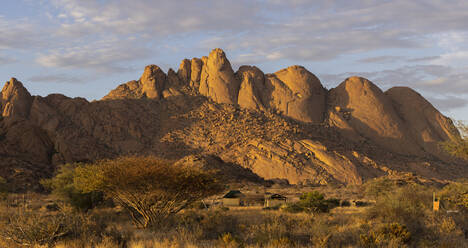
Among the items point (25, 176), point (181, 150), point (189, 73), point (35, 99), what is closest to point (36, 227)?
point (25, 176)

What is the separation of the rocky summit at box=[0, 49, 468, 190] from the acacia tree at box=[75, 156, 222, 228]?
39.9 m

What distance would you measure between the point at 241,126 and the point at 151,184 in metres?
63.6

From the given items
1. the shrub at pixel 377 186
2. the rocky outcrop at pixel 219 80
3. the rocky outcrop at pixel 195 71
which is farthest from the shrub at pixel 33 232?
the rocky outcrop at pixel 195 71

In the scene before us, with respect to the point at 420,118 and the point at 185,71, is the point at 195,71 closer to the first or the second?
the point at 185,71

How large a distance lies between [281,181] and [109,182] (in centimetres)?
4993

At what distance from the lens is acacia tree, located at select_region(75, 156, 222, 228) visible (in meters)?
19.9

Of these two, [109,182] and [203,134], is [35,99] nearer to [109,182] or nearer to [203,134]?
[203,134]

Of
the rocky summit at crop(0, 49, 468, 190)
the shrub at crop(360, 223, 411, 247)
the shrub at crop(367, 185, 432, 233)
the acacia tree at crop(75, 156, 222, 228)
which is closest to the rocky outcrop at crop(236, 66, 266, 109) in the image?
the rocky summit at crop(0, 49, 468, 190)

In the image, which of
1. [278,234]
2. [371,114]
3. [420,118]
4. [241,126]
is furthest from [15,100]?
[420,118]

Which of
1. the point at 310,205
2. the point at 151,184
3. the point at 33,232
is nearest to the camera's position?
the point at 33,232

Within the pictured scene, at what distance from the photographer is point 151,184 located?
19.9 metres

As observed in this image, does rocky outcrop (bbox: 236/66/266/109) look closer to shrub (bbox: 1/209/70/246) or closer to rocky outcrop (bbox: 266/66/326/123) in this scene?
rocky outcrop (bbox: 266/66/326/123)

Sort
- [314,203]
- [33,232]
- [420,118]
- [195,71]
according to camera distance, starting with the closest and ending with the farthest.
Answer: [33,232]
[314,203]
[420,118]
[195,71]

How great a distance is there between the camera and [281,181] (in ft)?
223
